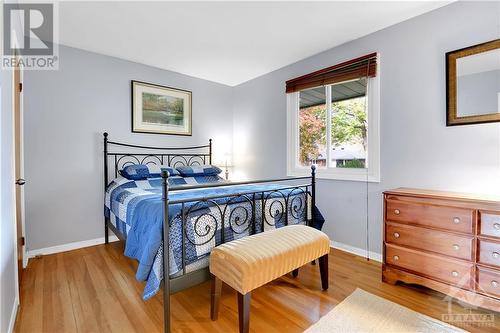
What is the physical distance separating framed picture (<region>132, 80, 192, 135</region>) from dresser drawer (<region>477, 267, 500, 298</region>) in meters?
3.67

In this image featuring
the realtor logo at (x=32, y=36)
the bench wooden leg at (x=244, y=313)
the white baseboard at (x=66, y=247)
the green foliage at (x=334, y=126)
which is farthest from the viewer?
the green foliage at (x=334, y=126)

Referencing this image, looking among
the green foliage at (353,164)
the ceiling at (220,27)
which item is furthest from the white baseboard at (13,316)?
the green foliage at (353,164)

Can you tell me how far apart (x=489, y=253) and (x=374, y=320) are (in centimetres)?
91

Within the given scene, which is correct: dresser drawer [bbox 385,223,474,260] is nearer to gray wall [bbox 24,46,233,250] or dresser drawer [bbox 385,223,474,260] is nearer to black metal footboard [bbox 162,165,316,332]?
black metal footboard [bbox 162,165,316,332]

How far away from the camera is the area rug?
5.17ft

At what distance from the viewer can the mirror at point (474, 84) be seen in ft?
6.31

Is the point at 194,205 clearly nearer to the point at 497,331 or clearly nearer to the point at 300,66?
the point at 497,331

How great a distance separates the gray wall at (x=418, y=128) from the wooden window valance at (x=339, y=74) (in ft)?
0.34

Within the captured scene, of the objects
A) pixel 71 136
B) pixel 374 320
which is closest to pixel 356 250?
pixel 374 320

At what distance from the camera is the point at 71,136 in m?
2.92

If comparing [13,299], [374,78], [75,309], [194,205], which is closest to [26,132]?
[13,299]

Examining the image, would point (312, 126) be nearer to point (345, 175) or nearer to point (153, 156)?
point (345, 175)

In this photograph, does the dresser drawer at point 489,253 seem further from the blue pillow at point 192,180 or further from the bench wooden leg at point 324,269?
the blue pillow at point 192,180

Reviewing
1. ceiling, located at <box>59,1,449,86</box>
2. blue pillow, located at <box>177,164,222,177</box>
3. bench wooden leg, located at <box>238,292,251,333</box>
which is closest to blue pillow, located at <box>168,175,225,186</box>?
blue pillow, located at <box>177,164,222,177</box>
